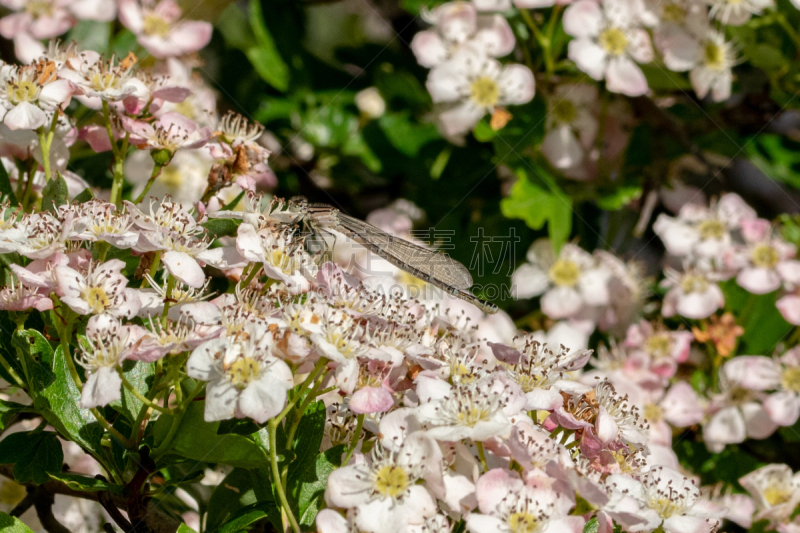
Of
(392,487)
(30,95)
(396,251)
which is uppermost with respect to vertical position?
(30,95)

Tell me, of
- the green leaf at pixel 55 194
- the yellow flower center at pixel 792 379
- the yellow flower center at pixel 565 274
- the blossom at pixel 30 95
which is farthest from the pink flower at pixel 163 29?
the yellow flower center at pixel 792 379

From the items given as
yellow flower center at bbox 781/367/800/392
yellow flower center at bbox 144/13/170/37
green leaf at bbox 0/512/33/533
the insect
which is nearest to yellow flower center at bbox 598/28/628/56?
the insect

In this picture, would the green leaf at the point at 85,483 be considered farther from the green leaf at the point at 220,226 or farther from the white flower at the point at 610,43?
the white flower at the point at 610,43

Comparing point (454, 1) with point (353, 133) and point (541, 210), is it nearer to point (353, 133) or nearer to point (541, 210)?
point (353, 133)

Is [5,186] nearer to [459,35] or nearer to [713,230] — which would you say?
[459,35]

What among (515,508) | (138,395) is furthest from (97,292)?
(515,508)

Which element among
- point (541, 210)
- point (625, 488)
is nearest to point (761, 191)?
point (541, 210)

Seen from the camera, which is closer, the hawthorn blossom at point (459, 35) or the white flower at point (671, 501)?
the white flower at point (671, 501)
